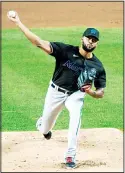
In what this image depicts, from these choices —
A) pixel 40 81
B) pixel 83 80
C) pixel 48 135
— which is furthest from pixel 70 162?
pixel 40 81

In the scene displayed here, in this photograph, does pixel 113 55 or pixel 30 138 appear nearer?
pixel 30 138

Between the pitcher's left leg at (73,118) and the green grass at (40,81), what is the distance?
2.75m

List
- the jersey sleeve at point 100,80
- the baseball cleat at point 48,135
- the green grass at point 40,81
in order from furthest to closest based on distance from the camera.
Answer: the green grass at point 40,81 < the baseball cleat at point 48,135 < the jersey sleeve at point 100,80

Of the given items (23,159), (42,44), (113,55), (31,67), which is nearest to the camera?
(42,44)

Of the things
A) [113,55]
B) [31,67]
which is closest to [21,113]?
[31,67]

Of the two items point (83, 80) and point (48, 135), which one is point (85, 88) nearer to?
Answer: point (83, 80)

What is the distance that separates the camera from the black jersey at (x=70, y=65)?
9.09 meters

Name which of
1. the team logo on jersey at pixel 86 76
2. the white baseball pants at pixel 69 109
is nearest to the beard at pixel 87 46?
the team logo on jersey at pixel 86 76

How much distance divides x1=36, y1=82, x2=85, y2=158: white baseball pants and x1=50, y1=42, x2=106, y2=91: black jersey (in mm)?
139

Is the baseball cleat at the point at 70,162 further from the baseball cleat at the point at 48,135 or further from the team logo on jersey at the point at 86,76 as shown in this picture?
the baseball cleat at the point at 48,135

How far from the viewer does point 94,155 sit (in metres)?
9.88

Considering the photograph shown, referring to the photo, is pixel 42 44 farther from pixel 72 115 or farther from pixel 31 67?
pixel 31 67

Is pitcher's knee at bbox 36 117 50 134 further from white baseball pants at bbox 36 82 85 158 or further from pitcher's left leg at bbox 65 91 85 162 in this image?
pitcher's left leg at bbox 65 91 85 162

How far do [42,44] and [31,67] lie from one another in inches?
341
